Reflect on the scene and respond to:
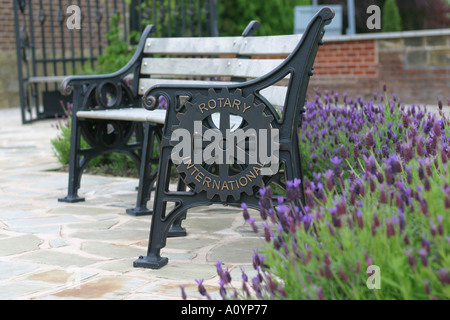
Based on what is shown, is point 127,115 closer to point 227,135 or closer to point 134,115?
point 134,115

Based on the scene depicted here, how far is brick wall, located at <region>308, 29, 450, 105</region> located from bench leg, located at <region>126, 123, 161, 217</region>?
6.56 meters

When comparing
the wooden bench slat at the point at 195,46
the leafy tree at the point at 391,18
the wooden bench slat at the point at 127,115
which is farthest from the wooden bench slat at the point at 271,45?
the leafy tree at the point at 391,18

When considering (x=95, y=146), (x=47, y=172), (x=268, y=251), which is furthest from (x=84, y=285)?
(x=47, y=172)

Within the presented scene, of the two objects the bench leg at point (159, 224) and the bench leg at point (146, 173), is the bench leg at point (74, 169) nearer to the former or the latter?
the bench leg at point (146, 173)

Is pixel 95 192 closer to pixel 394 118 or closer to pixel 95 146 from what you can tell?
pixel 95 146

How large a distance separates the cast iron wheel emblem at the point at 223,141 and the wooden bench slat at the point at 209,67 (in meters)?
0.67

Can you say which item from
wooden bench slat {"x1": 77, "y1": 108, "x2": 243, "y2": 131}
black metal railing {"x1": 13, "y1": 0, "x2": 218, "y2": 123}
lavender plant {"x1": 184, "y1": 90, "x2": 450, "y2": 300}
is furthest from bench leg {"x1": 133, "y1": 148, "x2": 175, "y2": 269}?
black metal railing {"x1": 13, "y1": 0, "x2": 218, "y2": 123}

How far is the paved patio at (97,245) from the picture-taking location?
2912 mm

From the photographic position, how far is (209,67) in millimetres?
4445

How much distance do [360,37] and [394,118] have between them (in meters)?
6.71

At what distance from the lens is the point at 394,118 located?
434 centimetres

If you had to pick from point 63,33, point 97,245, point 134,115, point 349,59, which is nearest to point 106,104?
point 134,115

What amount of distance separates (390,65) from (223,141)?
26.9 feet

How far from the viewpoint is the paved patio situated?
2.91 m
